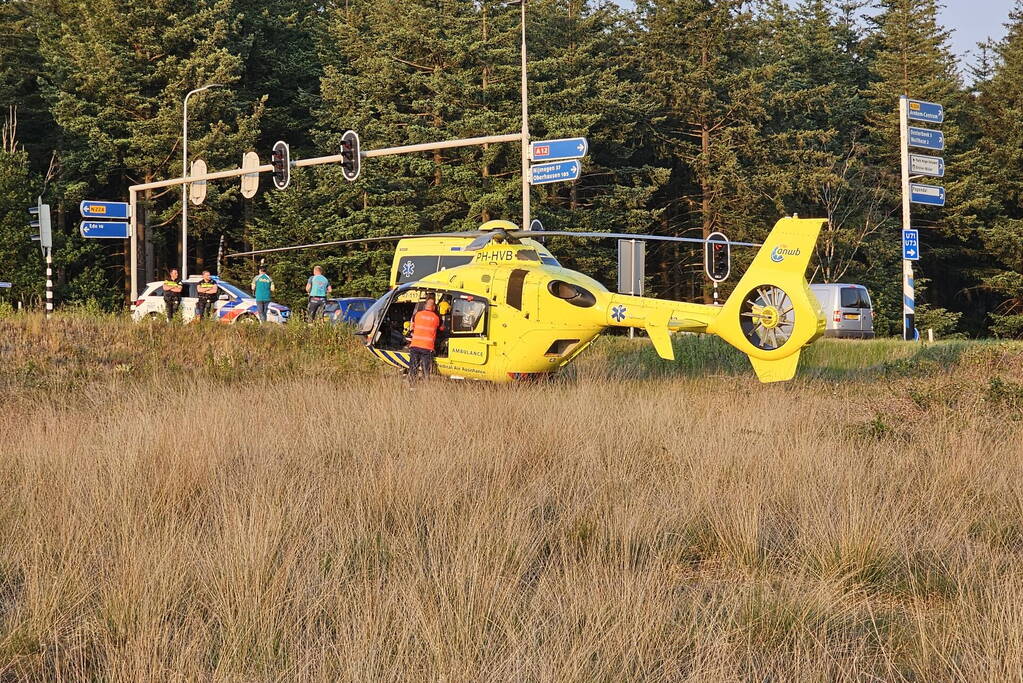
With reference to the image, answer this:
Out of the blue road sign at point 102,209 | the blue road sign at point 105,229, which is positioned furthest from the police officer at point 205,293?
the blue road sign at point 102,209

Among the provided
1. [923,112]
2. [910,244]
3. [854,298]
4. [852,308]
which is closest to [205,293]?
[910,244]

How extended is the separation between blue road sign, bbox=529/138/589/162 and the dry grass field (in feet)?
35.9

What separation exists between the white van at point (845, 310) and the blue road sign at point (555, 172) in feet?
38.7

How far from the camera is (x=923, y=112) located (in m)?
26.5

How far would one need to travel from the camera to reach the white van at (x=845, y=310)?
1286 inches

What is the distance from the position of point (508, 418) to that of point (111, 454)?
14.2 ft

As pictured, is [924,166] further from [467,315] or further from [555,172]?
[467,315]

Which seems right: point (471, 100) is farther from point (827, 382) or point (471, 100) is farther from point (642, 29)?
point (827, 382)

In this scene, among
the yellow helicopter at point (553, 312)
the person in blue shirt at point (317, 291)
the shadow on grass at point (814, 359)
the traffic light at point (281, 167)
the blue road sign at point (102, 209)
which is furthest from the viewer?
the blue road sign at point (102, 209)

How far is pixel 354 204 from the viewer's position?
46.8 m

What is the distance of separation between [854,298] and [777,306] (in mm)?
20605

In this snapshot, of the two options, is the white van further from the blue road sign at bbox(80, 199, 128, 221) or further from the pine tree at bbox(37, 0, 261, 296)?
the pine tree at bbox(37, 0, 261, 296)

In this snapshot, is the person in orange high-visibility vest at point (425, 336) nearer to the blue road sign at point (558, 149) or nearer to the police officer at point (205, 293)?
the blue road sign at point (558, 149)

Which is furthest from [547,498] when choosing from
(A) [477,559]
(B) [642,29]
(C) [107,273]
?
(B) [642,29]
